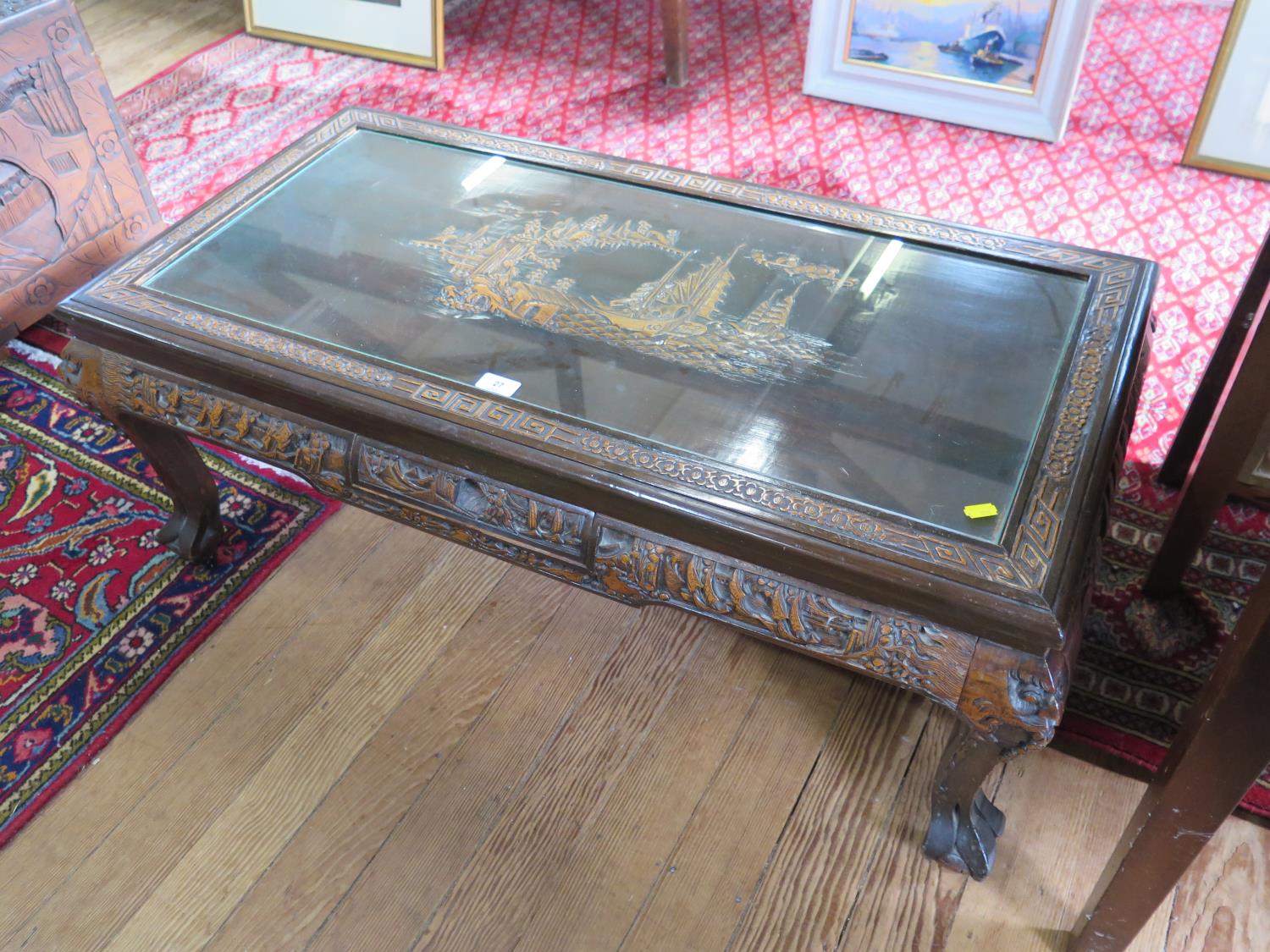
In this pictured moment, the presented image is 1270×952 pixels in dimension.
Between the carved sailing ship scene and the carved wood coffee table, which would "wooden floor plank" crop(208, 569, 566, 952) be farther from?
the carved sailing ship scene

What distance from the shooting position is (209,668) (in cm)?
180

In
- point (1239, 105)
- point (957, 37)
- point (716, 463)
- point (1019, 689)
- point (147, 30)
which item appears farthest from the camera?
point (147, 30)

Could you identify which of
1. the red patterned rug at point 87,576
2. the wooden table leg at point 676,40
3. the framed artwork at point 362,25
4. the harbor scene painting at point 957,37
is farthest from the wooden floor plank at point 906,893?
the framed artwork at point 362,25

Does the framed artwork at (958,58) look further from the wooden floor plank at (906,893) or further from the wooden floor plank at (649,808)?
the wooden floor plank at (906,893)

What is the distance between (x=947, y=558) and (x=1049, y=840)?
2.01 ft

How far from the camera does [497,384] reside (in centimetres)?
148

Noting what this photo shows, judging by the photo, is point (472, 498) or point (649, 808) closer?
point (472, 498)

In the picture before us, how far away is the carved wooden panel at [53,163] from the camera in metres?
2.29

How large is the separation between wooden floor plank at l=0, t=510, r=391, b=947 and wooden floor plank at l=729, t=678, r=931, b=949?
A: 848 millimetres

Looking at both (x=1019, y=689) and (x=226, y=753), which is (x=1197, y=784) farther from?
(x=226, y=753)

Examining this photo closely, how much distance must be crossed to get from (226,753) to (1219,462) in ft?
5.43

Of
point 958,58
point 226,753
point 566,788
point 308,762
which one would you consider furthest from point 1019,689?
point 958,58

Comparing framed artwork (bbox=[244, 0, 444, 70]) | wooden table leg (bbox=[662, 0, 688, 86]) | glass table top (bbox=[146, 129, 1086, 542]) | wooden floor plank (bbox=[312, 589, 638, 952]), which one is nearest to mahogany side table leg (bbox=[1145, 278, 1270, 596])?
glass table top (bbox=[146, 129, 1086, 542])

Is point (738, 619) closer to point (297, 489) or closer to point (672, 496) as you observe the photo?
point (672, 496)
